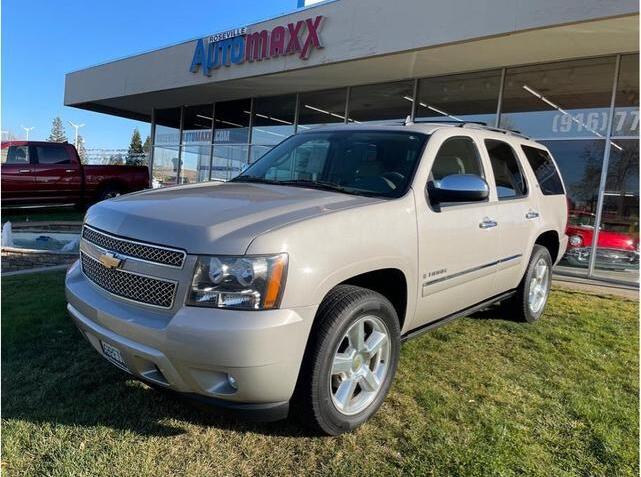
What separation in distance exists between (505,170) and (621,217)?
5.24 m

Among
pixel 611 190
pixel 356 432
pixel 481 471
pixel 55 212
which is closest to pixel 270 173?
pixel 356 432

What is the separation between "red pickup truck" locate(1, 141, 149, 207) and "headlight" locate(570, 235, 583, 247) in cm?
1197

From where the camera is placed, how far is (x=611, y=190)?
8688mm

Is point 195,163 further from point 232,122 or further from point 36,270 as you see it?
point 36,270

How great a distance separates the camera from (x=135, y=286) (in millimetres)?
2650

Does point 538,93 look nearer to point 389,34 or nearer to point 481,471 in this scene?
point 389,34

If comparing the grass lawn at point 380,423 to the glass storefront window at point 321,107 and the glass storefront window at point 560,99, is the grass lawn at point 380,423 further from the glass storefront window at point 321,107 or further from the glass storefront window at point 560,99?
the glass storefront window at point 321,107

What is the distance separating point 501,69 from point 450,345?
24.0 ft

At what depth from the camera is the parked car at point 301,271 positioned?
7.94 feet

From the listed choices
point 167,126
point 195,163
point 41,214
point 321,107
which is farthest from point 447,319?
point 167,126

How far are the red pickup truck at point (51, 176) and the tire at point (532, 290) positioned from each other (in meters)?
12.7

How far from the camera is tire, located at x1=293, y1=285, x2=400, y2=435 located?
103 inches

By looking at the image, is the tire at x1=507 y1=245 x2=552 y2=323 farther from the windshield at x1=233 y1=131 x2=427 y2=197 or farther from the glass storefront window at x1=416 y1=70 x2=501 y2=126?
the glass storefront window at x1=416 y1=70 x2=501 y2=126

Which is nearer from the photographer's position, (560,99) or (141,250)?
(141,250)
